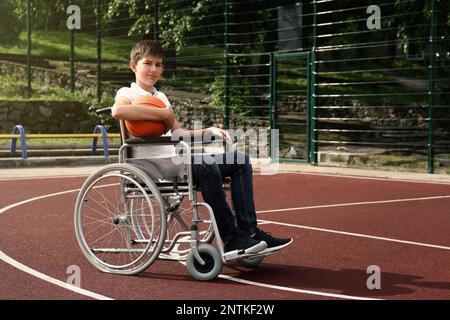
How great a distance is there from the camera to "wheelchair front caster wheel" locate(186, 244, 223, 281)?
19.2 ft

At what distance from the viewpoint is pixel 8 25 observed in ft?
100

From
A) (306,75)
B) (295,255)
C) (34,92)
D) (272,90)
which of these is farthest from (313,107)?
(295,255)

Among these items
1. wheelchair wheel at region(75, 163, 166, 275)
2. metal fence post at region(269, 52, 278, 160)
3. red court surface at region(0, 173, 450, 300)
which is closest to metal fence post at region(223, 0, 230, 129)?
metal fence post at region(269, 52, 278, 160)

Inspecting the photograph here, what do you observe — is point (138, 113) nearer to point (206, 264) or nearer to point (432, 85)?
point (206, 264)

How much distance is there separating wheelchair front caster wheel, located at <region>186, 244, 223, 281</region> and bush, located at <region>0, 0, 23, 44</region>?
2519 centimetres

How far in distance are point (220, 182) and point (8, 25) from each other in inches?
1026

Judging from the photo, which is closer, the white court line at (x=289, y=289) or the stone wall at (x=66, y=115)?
the white court line at (x=289, y=289)

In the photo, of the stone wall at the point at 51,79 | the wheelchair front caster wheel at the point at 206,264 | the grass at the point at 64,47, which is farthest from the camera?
the grass at the point at 64,47

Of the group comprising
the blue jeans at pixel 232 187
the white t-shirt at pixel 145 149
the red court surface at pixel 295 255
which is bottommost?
the red court surface at pixel 295 255

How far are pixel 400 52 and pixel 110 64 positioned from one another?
13.7 metres

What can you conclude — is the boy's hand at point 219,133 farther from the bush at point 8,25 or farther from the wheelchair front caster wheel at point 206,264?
the bush at point 8,25

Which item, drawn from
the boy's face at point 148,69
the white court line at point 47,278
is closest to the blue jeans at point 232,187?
the boy's face at point 148,69

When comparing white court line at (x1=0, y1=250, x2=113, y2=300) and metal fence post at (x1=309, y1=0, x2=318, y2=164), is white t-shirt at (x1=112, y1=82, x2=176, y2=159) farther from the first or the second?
metal fence post at (x1=309, y1=0, x2=318, y2=164)

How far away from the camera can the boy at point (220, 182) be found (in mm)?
5953
